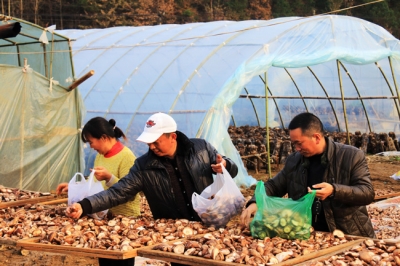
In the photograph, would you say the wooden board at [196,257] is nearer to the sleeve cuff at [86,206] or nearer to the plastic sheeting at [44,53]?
the sleeve cuff at [86,206]

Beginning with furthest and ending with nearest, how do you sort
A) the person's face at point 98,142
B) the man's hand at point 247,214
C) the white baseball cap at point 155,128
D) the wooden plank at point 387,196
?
1. the wooden plank at point 387,196
2. the person's face at point 98,142
3. the white baseball cap at point 155,128
4. the man's hand at point 247,214

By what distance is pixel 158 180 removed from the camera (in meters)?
5.33

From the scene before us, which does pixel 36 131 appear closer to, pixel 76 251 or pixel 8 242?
pixel 8 242

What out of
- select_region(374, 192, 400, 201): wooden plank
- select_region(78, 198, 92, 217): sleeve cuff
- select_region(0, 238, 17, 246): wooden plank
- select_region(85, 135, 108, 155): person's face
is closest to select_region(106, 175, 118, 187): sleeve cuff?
select_region(85, 135, 108, 155): person's face

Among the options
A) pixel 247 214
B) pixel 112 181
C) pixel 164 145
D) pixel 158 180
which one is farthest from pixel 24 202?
pixel 247 214

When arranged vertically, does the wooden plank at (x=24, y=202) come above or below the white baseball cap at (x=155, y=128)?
below

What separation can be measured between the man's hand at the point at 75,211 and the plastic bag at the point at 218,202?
0.91 m

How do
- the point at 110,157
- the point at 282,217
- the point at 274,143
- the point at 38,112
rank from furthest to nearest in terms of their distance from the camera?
1. the point at 274,143
2. the point at 38,112
3. the point at 110,157
4. the point at 282,217

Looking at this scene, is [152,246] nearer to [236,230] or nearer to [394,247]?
[236,230]

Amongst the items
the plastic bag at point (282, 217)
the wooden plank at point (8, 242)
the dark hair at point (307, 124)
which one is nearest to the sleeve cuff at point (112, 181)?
the wooden plank at point (8, 242)

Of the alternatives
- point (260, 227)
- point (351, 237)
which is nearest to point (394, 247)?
point (351, 237)

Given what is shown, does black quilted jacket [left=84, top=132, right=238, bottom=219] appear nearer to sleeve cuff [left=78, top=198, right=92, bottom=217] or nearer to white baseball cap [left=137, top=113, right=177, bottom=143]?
sleeve cuff [left=78, top=198, right=92, bottom=217]

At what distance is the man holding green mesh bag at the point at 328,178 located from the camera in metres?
4.70

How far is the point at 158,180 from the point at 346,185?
1426 millimetres
